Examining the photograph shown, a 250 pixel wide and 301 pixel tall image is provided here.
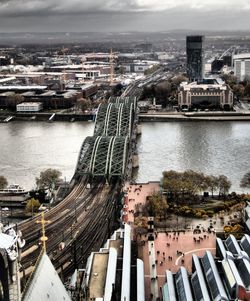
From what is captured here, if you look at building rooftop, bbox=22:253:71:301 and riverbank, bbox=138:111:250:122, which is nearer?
building rooftop, bbox=22:253:71:301

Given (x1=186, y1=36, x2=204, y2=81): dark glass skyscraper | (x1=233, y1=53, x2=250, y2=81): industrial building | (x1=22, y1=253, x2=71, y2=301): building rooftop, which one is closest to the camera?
(x1=22, y1=253, x2=71, y2=301): building rooftop

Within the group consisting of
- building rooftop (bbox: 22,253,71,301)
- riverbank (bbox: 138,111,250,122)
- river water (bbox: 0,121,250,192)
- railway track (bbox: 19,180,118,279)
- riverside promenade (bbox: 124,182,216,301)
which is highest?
building rooftop (bbox: 22,253,71,301)

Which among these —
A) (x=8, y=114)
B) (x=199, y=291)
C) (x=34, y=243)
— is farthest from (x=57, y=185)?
(x=8, y=114)

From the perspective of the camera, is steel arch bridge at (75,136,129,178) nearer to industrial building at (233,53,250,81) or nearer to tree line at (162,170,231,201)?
tree line at (162,170,231,201)

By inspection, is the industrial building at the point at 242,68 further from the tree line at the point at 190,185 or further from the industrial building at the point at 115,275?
the industrial building at the point at 115,275

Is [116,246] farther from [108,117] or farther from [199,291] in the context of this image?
[108,117]

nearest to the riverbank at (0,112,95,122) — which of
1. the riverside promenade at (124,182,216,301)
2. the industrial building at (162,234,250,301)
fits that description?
the riverside promenade at (124,182,216,301)

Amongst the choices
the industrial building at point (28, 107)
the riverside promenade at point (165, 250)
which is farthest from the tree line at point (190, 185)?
the industrial building at point (28, 107)
